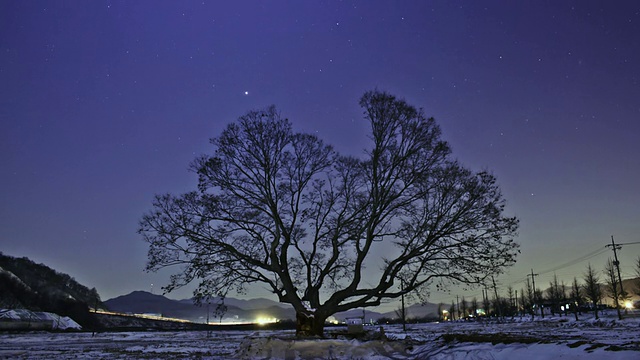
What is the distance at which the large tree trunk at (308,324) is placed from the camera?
20.3 meters

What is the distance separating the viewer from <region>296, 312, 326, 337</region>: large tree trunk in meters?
20.3

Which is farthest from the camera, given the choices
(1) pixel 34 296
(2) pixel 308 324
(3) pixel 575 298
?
(1) pixel 34 296

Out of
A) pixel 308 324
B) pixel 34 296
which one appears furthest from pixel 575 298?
pixel 34 296

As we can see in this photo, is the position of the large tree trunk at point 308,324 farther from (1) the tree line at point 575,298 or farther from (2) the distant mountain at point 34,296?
(2) the distant mountain at point 34,296

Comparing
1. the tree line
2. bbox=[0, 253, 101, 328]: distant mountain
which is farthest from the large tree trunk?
bbox=[0, 253, 101, 328]: distant mountain

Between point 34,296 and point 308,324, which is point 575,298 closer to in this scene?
point 308,324

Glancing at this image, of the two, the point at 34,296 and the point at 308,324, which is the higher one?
the point at 34,296

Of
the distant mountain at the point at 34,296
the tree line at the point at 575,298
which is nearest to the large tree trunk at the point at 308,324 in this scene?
the tree line at the point at 575,298

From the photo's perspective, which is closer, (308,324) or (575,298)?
(308,324)

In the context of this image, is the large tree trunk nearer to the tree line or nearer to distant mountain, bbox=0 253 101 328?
the tree line

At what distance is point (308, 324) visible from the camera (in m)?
20.4

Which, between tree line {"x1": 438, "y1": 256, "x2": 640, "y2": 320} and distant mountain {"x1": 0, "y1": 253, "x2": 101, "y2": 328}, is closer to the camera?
tree line {"x1": 438, "y1": 256, "x2": 640, "y2": 320}

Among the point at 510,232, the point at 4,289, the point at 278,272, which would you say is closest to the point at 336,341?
the point at 278,272

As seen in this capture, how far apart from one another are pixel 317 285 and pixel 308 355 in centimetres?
617
